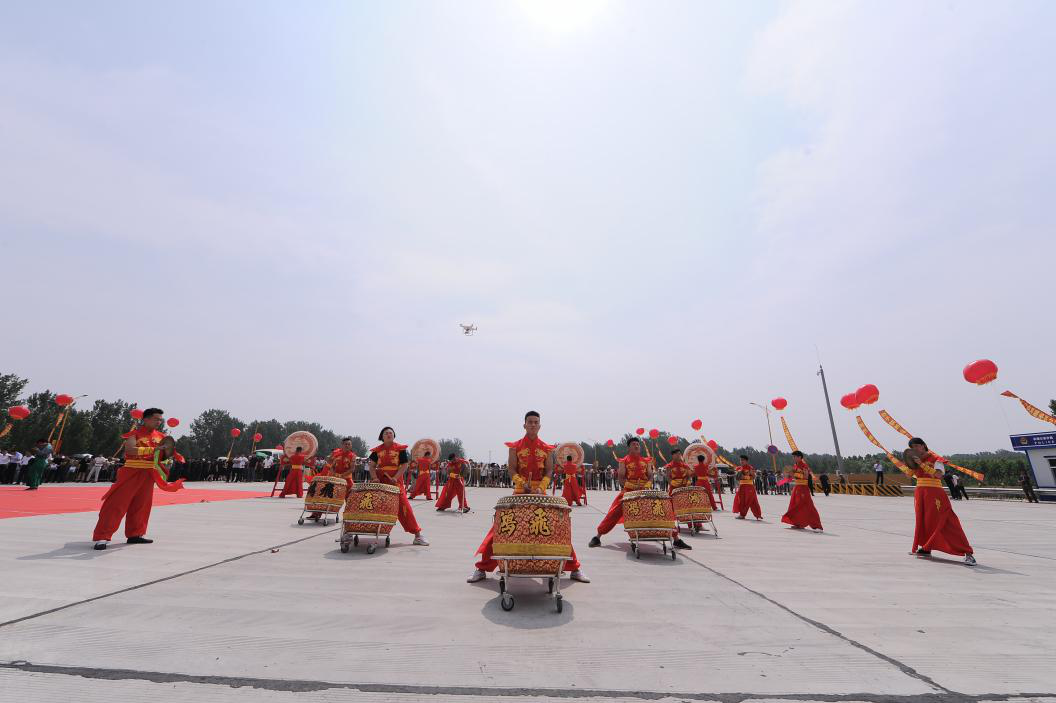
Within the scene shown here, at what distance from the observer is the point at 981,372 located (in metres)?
13.7

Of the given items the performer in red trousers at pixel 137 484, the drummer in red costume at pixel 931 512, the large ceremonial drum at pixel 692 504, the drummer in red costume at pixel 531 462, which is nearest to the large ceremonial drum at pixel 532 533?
the drummer in red costume at pixel 531 462

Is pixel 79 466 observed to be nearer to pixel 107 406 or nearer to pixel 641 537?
pixel 641 537

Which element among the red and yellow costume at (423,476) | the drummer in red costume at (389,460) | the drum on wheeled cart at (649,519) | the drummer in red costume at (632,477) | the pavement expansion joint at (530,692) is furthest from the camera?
the red and yellow costume at (423,476)

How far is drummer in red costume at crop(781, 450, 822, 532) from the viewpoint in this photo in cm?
995

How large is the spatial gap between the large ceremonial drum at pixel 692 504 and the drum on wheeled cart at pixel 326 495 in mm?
6583

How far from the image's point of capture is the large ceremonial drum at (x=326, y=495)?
8.95 metres

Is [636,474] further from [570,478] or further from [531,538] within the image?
[570,478]

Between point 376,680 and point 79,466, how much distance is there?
3412 centimetres

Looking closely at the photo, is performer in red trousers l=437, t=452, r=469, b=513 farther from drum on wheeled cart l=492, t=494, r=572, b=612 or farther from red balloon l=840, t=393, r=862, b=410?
red balloon l=840, t=393, r=862, b=410

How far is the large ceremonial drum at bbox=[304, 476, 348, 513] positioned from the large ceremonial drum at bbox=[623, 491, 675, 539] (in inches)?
223

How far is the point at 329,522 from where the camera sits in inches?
371

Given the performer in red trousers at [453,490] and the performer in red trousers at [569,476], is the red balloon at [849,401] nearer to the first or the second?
the performer in red trousers at [569,476]

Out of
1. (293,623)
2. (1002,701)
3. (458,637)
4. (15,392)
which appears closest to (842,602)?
(1002,701)

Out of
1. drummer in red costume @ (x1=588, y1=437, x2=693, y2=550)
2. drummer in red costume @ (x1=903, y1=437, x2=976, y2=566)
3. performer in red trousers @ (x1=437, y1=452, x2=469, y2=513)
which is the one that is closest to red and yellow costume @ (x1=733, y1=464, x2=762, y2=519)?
drummer in red costume @ (x1=903, y1=437, x2=976, y2=566)
